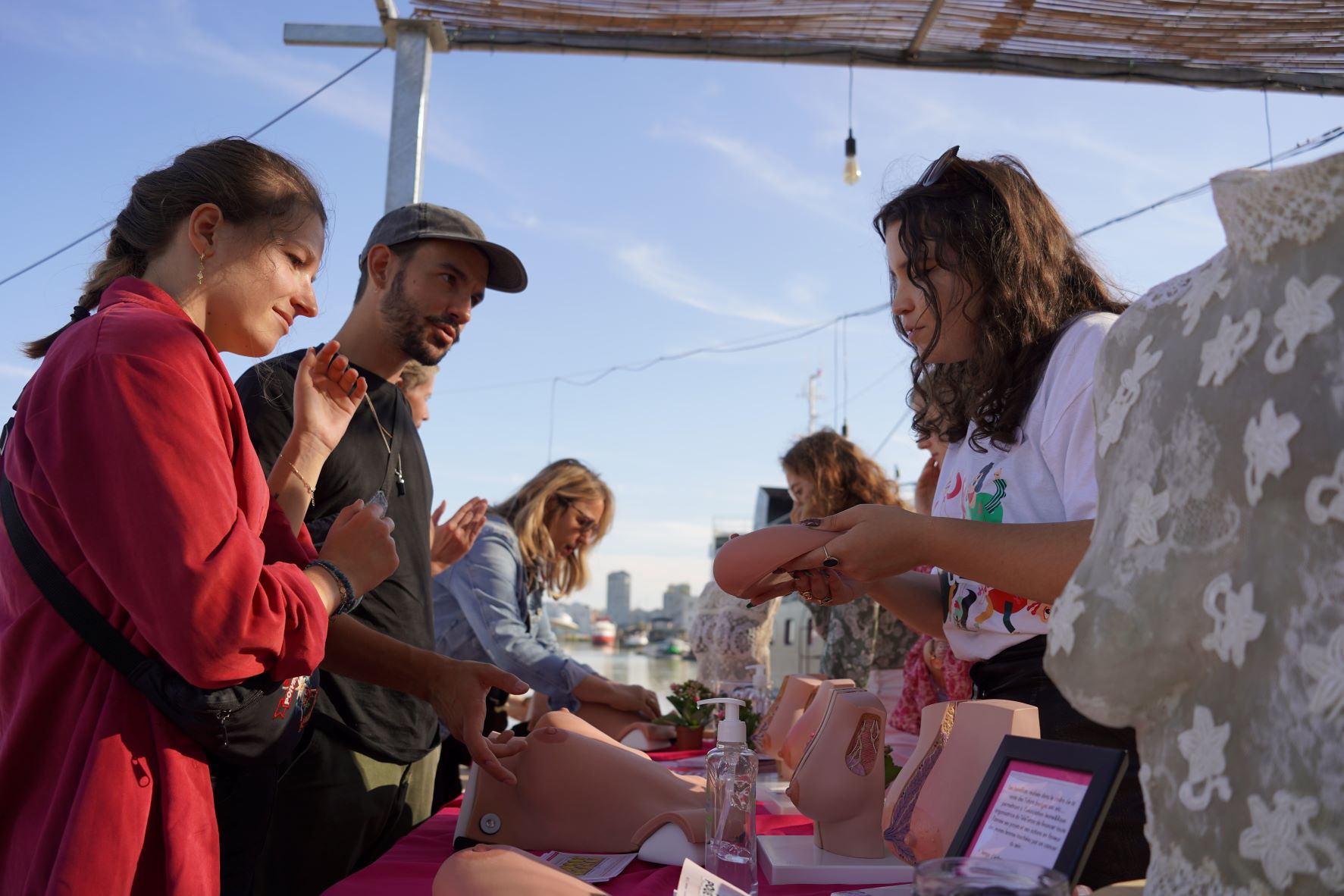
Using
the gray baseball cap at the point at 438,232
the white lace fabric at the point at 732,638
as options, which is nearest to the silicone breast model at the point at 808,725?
the gray baseball cap at the point at 438,232

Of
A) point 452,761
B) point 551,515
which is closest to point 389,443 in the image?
point 452,761

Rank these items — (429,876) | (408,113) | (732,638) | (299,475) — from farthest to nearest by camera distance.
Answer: (732,638) → (408,113) → (299,475) → (429,876)

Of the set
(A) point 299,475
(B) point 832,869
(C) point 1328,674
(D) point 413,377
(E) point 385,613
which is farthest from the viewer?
(D) point 413,377

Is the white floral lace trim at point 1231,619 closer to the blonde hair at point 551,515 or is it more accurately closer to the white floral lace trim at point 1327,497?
the white floral lace trim at point 1327,497

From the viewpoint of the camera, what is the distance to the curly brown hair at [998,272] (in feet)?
5.11

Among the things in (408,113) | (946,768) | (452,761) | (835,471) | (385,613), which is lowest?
(452,761)

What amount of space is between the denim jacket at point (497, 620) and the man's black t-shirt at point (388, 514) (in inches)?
36.8

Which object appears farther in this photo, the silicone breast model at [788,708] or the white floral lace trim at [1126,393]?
the silicone breast model at [788,708]

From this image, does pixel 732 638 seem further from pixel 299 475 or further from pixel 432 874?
pixel 432 874

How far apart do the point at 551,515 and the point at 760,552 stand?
9.54 feet

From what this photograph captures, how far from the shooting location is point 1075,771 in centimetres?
81

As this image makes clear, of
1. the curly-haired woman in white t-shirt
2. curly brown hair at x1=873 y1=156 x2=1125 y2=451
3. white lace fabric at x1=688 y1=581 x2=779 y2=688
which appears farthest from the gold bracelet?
white lace fabric at x1=688 y1=581 x2=779 y2=688

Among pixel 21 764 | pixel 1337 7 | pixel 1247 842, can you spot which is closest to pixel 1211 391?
pixel 1247 842

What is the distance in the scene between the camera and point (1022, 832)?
0.83 meters
